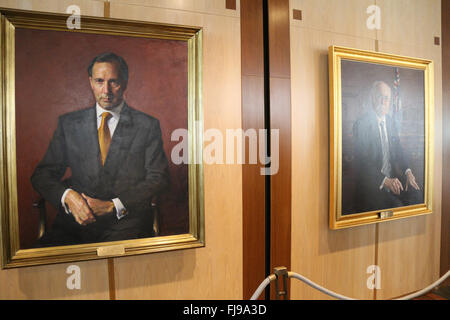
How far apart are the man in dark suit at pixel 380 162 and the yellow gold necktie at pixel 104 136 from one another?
2.13 ft

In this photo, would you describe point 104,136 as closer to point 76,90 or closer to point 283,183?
point 76,90

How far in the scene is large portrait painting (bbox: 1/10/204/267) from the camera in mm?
626

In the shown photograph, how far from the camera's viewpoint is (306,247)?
665mm

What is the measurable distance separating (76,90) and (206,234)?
1.80 feet

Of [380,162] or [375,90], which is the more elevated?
[375,90]

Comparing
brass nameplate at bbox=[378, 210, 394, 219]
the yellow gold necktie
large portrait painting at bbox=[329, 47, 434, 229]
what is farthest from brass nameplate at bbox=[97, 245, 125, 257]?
brass nameplate at bbox=[378, 210, 394, 219]

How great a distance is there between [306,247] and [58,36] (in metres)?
0.85

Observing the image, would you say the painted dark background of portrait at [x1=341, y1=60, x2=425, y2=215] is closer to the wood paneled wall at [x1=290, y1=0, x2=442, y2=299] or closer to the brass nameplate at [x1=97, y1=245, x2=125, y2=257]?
the wood paneled wall at [x1=290, y1=0, x2=442, y2=299]

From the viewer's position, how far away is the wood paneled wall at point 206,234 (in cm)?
65

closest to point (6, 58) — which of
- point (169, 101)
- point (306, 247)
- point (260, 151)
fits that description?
point (169, 101)

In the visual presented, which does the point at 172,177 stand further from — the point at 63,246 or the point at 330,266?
the point at 330,266

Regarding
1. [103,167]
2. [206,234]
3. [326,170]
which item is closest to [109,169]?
[103,167]

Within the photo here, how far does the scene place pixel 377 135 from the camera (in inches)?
24.2
